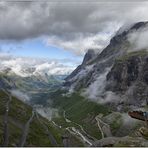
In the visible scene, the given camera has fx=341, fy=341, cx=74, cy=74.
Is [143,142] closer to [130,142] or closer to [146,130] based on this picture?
[130,142]

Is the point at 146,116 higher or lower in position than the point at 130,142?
higher

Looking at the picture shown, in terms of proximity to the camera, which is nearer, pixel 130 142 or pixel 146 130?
pixel 130 142

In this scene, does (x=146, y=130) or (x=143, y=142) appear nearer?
(x=143, y=142)

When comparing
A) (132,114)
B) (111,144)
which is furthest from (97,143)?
(132,114)

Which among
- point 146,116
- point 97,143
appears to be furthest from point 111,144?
point 146,116

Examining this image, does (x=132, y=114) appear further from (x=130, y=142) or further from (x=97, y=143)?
(x=97, y=143)

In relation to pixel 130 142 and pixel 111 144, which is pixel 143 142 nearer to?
pixel 130 142

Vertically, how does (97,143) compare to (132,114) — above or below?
below
